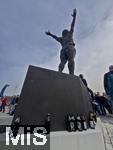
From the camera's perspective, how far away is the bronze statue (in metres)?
8.09

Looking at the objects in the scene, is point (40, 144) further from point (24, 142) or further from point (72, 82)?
point (72, 82)

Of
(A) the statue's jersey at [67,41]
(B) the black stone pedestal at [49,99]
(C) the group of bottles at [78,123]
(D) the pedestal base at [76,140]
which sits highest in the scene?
(A) the statue's jersey at [67,41]

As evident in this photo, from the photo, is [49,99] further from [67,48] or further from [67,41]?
[67,41]

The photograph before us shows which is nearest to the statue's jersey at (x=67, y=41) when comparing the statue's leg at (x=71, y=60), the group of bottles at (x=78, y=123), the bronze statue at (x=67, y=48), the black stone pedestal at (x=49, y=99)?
the bronze statue at (x=67, y=48)

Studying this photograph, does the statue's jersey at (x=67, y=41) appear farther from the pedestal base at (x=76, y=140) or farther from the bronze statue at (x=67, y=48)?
the pedestal base at (x=76, y=140)

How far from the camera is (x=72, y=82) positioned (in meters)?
4.38

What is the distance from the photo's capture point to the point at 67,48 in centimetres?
813

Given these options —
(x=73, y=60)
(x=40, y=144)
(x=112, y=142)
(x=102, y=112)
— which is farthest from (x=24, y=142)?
(x=102, y=112)

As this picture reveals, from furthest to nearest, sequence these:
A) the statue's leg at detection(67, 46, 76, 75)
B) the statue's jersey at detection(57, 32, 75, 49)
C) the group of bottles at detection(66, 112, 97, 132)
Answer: the statue's jersey at detection(57, 32, 75, 49)
the statue's leg at detection(67, 46, 76, 75)
the group of bottles at detection(66, 112, 97, 132)

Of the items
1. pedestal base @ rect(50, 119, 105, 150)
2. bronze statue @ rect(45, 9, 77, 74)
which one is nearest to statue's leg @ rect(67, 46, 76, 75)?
bronze statue @ rect(45, 9, 77, 74)

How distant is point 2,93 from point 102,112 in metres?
6.72

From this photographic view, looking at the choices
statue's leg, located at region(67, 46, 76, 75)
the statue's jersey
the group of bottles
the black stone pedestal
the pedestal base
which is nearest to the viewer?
the pedestal base

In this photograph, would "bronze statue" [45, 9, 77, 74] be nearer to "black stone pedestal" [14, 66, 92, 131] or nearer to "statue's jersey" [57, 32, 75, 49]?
"statue's jersey" [57, 32, 75, 49]

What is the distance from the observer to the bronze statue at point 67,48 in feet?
26.6
